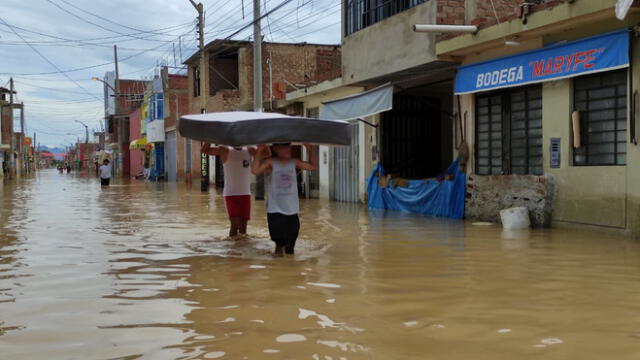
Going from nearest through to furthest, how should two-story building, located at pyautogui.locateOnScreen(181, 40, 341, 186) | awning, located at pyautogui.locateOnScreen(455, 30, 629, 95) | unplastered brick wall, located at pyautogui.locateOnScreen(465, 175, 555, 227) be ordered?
awning, located at pyautogui.locateOnScreen(455, 30, 629, 95) → unplastered brick wall, located at pyautogui.locateOnScreen(465, 175, 555, 227) → two-story building, located at pyautogui.locateOnScreen(181, 40, 341, 186)

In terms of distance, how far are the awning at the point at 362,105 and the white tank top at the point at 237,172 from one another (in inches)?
255

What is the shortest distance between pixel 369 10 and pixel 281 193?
33.7ft

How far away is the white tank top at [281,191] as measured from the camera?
7887 millimetres

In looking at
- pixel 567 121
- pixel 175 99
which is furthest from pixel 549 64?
pixel 175 99

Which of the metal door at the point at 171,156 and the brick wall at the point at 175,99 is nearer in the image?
the brick wall at the point at 175,99

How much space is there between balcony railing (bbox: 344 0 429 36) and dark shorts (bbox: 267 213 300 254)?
8.23 metres

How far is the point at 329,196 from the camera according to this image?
21172 millimetres

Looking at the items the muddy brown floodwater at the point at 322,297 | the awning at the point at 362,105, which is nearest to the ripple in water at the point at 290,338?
the muddy brown floodwater at the point at 322,297

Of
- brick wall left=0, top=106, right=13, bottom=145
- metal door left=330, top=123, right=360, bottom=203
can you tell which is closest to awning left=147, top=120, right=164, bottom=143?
brick wall left=0, top=106, right=13, bottom=145

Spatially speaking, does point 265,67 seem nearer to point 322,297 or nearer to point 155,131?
point 155,131

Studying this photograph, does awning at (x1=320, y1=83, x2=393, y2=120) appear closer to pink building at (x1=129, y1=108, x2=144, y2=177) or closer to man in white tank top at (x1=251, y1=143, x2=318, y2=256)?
man in white tank top at (x1=251, y1=143, x2=318, y2=256)

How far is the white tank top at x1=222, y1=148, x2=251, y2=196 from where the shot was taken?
9.51 meters

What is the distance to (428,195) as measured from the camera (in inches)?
591

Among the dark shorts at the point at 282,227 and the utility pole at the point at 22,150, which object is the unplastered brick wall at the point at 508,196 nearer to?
the dark shorts at the point at 282,227
